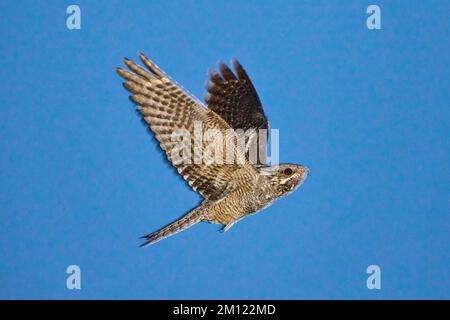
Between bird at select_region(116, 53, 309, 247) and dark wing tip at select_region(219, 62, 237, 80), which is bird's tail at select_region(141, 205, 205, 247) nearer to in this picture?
bird at select_region(116, 53, 309, 247)

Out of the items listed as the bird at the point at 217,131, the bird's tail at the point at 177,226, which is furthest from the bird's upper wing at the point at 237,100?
the bird's tail at the point at 177,226

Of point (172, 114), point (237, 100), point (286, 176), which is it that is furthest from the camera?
point (237, 100)

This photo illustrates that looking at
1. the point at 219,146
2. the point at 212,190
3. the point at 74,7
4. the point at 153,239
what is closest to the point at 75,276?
the point at 153,239

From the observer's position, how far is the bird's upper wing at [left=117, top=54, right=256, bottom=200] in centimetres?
215

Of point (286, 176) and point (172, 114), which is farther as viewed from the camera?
point (286, 176)

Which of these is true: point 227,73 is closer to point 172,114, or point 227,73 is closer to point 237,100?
point 237,100

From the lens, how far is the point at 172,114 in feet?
7.24

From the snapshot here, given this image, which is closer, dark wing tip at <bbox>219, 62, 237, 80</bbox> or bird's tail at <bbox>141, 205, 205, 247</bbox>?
bird's tail at <bbox>141, 205, 205, 247</bbox>

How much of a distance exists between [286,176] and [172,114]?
0.49 m

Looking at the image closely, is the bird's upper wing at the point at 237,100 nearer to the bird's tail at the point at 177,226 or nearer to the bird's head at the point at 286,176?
the bird's head at the point at 286,176

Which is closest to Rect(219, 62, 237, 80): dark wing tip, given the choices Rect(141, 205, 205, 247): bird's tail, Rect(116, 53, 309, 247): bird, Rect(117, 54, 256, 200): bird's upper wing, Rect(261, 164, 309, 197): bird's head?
Rect(116, 53, 309, 247): bird

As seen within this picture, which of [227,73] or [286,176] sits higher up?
[227,73]

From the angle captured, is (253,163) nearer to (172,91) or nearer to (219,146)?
(219,146)

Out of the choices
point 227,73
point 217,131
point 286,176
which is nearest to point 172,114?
point 217,131
